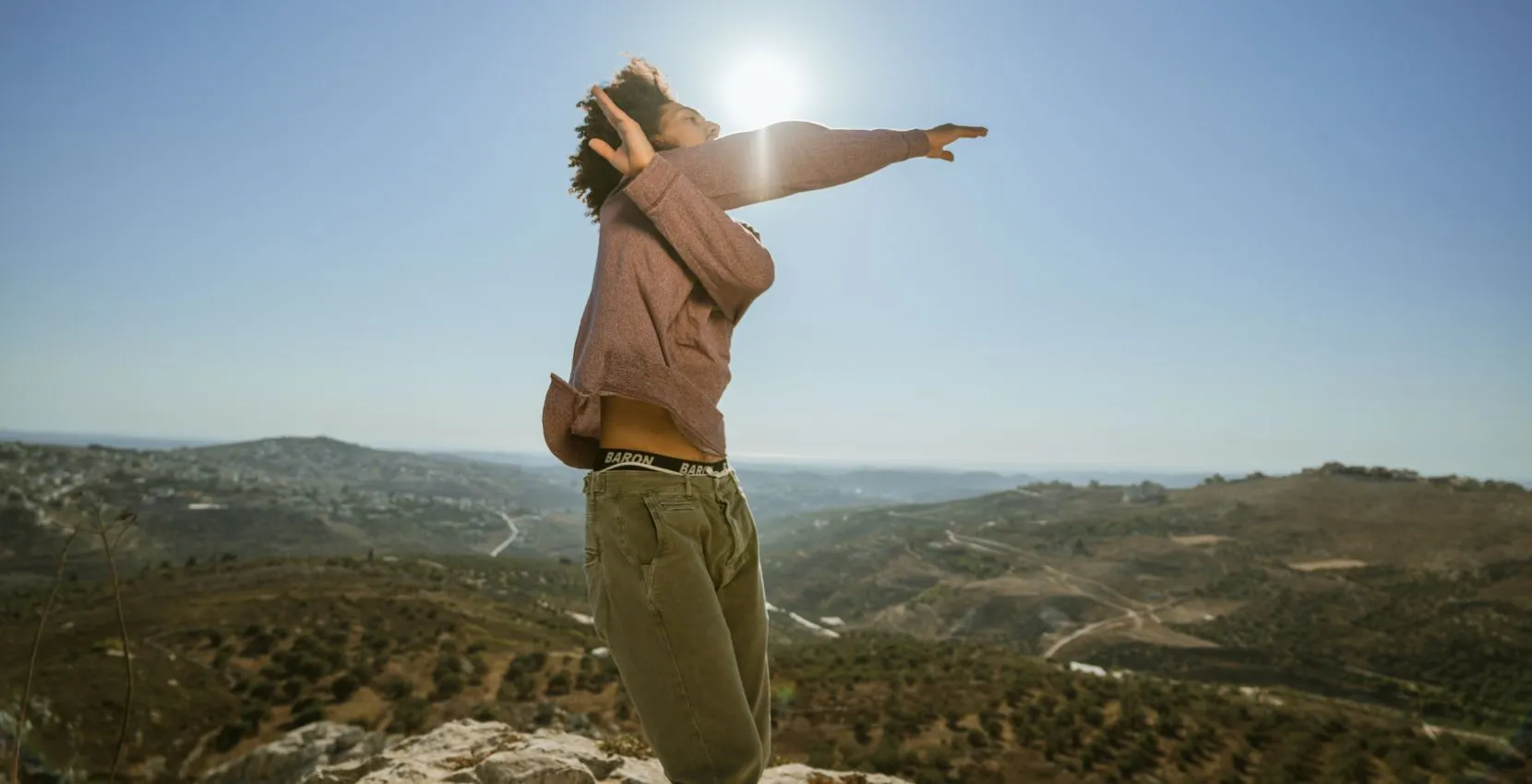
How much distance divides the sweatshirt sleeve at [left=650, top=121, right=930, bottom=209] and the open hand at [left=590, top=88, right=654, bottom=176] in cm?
11

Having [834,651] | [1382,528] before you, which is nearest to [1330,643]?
[834,651]

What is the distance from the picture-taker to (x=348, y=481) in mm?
171625

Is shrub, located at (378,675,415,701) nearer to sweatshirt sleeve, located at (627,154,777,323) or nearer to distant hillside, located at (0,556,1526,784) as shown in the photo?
distant hillside, located at (0,556,1526,784)

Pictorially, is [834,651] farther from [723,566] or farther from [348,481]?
[348,481]

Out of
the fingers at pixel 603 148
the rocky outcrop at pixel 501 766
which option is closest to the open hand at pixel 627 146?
the fingers at pixel 603 148

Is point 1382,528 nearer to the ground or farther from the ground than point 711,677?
nearer to the ground

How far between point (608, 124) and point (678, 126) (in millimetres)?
213

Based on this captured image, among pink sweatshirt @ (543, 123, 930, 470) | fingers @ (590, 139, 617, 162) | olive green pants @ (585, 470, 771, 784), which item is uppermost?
fingers @ (590, 139, 617, 162)

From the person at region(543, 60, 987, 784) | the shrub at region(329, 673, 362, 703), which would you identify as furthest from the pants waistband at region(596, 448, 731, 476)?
the shrub at region(329, 673, 362, 703)

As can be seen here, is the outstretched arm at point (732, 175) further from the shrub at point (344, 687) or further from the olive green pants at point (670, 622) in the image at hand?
the shrub at point (344, 687)

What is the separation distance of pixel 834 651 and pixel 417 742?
24.9 meters

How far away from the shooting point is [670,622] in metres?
1.66

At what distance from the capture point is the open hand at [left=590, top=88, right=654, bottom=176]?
174 cm

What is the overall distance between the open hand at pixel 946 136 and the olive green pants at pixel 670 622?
48.3 inches
